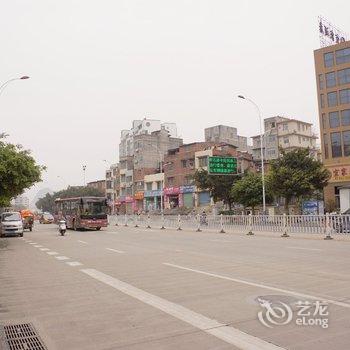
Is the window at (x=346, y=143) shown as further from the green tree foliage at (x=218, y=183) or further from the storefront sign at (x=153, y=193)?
the storefront sign at (x=153, y=193)

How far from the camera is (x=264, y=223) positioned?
87.7ft

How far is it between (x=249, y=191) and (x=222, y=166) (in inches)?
233

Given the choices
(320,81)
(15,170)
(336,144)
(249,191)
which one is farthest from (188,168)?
(15,170)

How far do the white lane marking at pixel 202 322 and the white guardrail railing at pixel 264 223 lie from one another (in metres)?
15.4

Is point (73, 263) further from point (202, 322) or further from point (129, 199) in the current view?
point (129, 199)

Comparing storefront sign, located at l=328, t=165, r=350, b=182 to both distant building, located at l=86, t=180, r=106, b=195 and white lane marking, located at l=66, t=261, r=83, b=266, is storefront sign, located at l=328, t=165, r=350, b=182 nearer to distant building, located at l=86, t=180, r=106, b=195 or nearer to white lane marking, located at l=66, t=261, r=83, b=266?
white lane marking, located at l=66, t=261, r=83, b=266

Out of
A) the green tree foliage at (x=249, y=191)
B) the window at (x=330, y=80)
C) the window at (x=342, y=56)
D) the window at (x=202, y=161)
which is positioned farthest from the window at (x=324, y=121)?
the window at (x=202, y=161)

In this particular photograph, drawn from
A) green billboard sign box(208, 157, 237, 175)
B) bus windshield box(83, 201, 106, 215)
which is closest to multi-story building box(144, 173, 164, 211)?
green billboard sign box(208, 157, 237, 175)

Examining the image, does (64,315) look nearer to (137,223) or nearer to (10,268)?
(10,268)

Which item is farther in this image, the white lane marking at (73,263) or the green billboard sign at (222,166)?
the green billboard sign at (222,166)

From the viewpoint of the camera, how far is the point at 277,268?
37.0 feet

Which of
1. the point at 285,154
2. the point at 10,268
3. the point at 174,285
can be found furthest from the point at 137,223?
the point at 174,285

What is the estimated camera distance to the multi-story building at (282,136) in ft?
274

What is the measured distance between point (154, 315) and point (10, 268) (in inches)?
316
